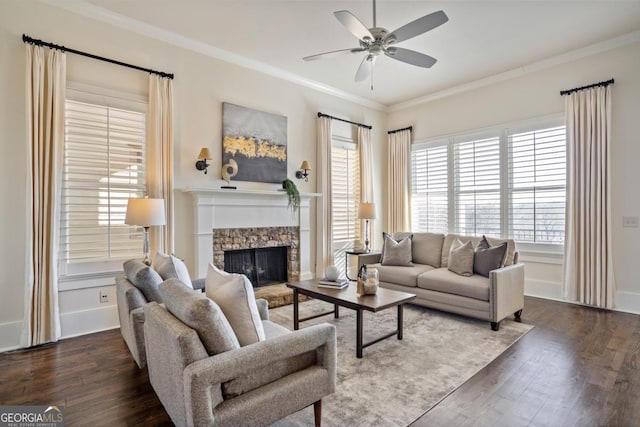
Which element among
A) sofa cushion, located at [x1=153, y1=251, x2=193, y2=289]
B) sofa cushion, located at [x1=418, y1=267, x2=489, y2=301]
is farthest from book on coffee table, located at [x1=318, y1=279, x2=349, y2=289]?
sofa cushion, located at [x1=153, y1=251, x2=193, y2=289]

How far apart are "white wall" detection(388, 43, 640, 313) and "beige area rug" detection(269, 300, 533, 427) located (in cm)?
162

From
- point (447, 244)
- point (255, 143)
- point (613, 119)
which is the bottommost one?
point (447, 244)

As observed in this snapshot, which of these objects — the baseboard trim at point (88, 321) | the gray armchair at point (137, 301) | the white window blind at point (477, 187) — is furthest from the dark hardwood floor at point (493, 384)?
the white window blind at point (477, 187)

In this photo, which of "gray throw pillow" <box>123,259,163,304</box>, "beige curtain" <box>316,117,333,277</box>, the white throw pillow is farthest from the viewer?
"beige curtain" <box>316,117,333,277</box>

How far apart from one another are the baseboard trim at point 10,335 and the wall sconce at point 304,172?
377 centimetres

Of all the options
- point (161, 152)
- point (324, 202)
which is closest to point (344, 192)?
point (324, 202)

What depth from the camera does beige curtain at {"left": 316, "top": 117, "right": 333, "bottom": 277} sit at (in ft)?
18.4

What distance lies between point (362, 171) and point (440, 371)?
4156mm

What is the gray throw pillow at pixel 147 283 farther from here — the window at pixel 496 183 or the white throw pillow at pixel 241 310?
the window at pixel 496 183

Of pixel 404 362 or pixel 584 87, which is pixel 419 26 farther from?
pixel 584 87

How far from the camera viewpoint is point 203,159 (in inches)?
169

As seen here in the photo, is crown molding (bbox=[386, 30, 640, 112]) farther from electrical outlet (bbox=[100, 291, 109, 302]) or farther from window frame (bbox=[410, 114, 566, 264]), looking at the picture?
electrical outlet (bbox=[100, 291, 109, 302])

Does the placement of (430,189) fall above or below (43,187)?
above

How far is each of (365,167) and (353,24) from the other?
11.8ft
